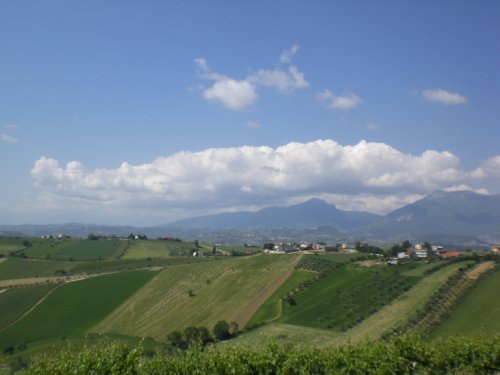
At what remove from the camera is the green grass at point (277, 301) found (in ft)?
261

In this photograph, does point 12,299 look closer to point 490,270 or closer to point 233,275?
point 233,275

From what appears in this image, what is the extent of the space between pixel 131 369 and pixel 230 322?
53237 millimetres

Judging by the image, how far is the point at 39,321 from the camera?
92312mm

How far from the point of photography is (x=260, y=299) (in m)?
90.5

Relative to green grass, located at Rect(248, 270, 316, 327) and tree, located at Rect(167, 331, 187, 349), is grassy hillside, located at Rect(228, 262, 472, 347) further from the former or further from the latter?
tree, located at Rect(167, 331, 187, 349)

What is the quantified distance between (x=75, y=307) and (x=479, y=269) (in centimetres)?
8267

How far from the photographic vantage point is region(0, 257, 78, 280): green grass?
135212 mm

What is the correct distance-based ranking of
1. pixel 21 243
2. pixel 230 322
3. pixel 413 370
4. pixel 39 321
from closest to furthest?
pixel 413 370 → pixel 230 322 → pixel 39 321 → pixel 21 243

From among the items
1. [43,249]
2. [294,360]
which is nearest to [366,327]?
[294,360]

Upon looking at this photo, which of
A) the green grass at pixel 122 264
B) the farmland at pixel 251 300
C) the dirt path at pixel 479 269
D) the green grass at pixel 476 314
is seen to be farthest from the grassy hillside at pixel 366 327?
the green grass at pixel 122 264

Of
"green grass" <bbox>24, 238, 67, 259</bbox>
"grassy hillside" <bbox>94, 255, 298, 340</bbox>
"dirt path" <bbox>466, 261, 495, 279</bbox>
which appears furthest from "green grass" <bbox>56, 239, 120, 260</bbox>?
"dirt path" <bbox>466, 261, 495, 279</bbox>

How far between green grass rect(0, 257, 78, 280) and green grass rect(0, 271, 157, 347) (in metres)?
27.0

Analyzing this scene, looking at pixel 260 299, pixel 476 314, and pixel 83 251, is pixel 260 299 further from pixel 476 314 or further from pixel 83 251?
pixel 83 251

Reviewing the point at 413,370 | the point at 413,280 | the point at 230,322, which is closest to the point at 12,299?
the point at 230,322
